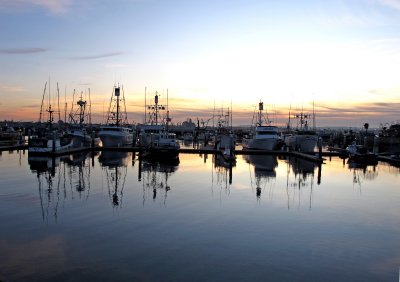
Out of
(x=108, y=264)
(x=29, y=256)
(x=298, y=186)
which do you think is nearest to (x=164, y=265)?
(x=108, y=264)

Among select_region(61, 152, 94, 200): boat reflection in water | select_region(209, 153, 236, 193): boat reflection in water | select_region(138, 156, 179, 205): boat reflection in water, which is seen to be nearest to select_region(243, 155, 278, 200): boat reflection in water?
select_region(209, 153, 236, 193): boat reflection in water

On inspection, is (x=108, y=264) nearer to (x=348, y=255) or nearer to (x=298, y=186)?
(x=348, y=255)

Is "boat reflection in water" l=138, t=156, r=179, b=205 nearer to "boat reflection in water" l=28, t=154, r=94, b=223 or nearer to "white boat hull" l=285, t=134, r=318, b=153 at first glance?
"boat reflection in water" l=28, t=154, r=94, b=223

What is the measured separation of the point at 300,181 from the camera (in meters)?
36.2

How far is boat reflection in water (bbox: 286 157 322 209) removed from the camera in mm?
28177

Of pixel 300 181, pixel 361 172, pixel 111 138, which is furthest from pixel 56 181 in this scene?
pixel 111 138

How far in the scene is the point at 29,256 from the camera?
561 inches

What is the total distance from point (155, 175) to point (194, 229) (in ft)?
63.9

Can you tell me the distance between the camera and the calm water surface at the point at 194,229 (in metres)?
13.5

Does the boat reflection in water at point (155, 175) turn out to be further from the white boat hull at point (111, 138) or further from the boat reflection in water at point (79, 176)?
the white boat hull at point (111, 138)

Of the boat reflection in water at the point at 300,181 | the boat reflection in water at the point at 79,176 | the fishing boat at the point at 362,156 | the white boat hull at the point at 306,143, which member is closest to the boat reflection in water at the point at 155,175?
the boat reflection in water at the point at 79,176

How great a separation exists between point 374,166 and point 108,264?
44.7m

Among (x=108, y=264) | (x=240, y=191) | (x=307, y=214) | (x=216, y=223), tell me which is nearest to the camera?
(x=108, y=264)

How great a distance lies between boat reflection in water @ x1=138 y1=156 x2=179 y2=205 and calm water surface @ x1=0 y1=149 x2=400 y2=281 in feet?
0.56
